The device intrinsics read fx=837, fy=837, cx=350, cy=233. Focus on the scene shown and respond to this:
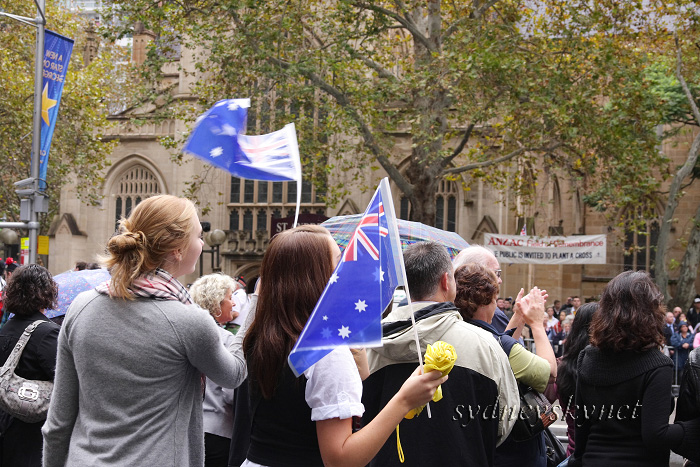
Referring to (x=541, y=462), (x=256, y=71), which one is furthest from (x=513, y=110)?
(x=541, y=462)

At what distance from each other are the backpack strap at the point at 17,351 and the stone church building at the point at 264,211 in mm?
20906

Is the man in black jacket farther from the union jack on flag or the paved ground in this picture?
the paved ground

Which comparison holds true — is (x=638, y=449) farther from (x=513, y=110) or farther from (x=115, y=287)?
(x=513, y=110)

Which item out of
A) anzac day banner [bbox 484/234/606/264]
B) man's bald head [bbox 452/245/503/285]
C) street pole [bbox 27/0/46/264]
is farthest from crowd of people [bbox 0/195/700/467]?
anzac day banner [bbox 484/234/606/264]

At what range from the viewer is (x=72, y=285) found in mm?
→ 6211

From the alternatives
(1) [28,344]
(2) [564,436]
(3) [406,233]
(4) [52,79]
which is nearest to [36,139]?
(4) [52,79]

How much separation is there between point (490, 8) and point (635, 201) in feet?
19.3

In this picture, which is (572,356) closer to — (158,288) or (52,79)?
(158,288)

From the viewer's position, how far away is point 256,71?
18531 millimetres

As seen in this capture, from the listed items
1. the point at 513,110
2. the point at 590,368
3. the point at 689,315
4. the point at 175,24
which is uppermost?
the point at 175,24

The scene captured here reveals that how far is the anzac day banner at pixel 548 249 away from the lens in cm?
2156

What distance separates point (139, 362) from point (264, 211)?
2770cm

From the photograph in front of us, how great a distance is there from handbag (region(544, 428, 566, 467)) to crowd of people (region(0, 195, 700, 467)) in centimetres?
61

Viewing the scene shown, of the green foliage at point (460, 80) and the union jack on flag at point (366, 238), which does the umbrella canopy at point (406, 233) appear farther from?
the green foliage at point (460, 80)
